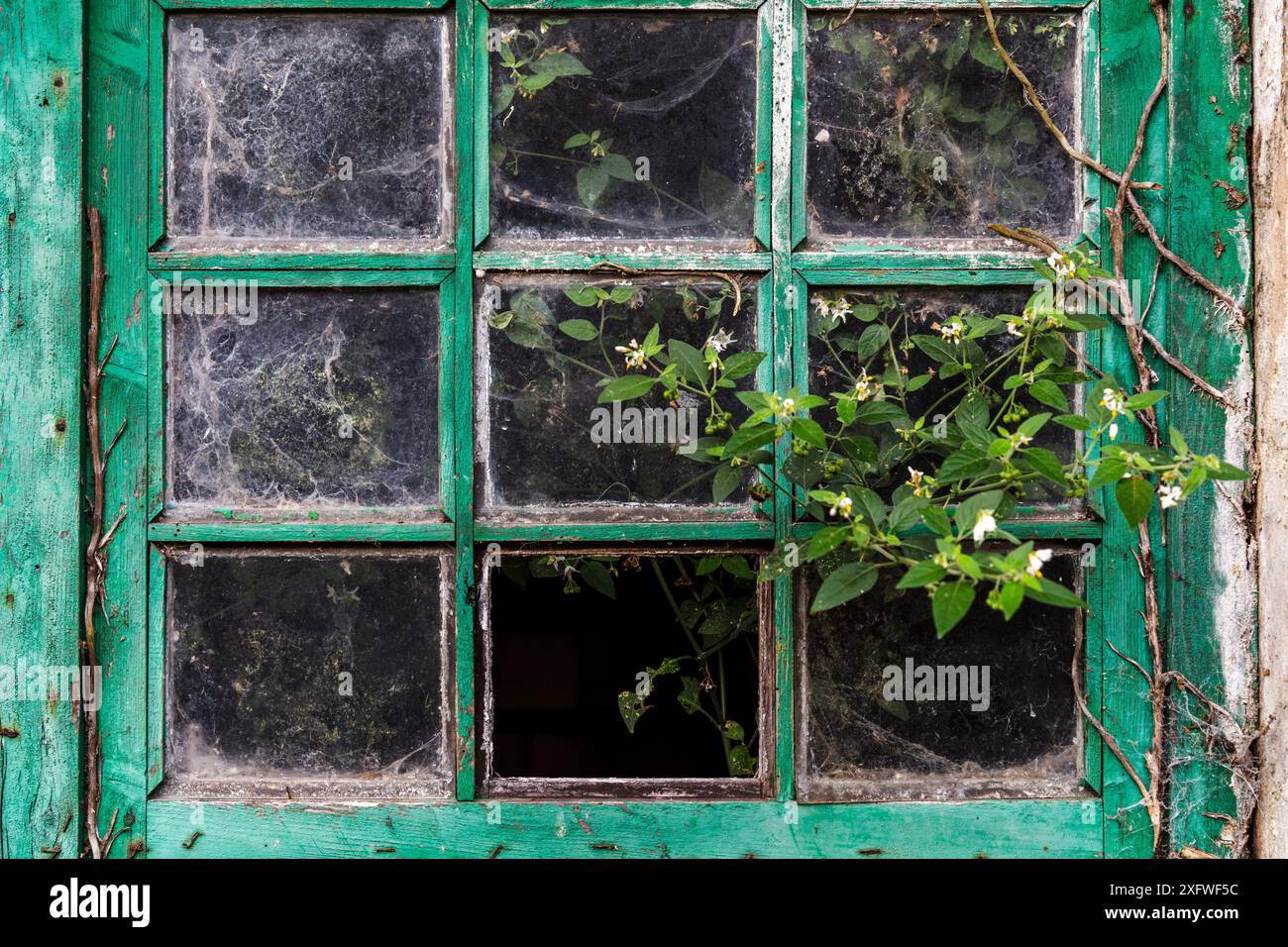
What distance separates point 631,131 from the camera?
5.34 feet

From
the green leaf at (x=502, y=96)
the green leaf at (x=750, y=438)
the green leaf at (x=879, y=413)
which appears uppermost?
the green leaf at (x=502, y=96)

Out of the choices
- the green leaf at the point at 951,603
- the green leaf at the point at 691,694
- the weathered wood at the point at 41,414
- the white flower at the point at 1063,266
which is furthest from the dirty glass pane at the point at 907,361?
the weathered wood at the point at 41,414

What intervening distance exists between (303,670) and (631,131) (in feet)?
3.37

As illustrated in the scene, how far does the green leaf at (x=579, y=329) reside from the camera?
5.23 feet

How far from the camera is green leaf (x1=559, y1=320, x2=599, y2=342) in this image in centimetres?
159

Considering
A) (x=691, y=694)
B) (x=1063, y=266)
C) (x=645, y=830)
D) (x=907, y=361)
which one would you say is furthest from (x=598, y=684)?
(x=1063, y=266)

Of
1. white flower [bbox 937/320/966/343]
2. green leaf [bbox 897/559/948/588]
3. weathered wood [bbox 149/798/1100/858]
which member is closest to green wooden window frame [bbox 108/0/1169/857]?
weathered wood [bbox 149/798/1100/858]

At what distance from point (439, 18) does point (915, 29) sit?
78 cm

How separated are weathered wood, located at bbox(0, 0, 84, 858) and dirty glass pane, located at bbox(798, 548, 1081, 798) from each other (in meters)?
1.18

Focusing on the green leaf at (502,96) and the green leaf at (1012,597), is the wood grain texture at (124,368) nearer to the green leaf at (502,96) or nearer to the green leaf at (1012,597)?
the green leaf at (502,96)

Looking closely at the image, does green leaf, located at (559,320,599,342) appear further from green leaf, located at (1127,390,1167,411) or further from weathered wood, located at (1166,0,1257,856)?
weathered wood, located at (1166,0,1257,856)

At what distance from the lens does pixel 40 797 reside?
1563 millimetres

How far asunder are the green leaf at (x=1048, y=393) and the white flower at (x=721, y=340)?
1.53 ft
